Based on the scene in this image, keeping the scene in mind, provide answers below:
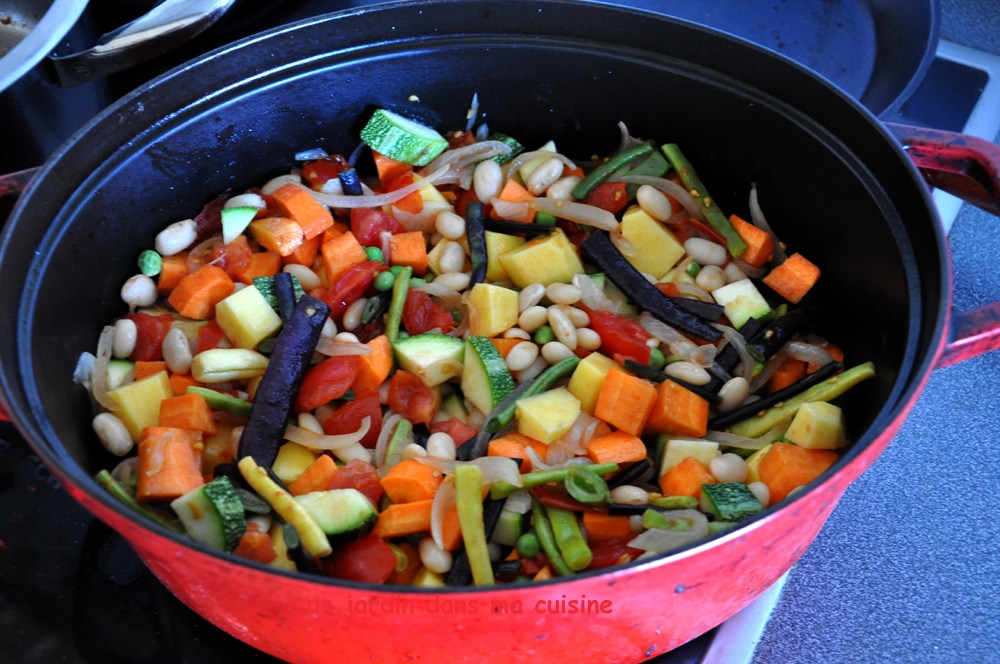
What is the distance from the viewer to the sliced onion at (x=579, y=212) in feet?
4.97

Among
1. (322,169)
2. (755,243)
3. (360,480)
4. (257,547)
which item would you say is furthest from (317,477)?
(755,243)

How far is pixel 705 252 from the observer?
149cm

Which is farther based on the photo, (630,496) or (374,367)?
(374,367)

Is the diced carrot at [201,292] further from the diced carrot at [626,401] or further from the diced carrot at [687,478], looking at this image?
the diced carrot at [687,478]

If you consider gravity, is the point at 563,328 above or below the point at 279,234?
below

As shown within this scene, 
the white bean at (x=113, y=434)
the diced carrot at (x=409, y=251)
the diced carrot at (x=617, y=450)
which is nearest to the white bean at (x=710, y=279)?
the diced carrot at (x=617, y=450)

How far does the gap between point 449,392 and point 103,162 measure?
613 millimetres

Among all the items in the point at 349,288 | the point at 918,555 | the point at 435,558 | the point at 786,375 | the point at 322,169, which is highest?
the point at 322,169

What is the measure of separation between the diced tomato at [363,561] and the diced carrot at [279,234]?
0.55m

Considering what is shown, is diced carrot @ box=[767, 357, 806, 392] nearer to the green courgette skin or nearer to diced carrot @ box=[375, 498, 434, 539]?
diced carrot @ box=[375, 498, 434, 539]

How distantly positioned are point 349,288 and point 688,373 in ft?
1.82

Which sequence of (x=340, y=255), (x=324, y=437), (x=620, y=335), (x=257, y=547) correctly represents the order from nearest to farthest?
(x=257, y=547), (x=324, y=437), (x=620, y=335), (x=340, y=255)

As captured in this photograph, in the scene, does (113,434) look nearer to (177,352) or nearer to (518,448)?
(177,352)

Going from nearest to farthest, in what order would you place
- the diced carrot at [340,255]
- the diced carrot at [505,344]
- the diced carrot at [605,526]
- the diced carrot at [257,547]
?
1. the diced carrot at [257,547]
2. the diced carrot at [605,526]
3. the diced carrot at [505,344]
4. the diced carrot at [340,255]
